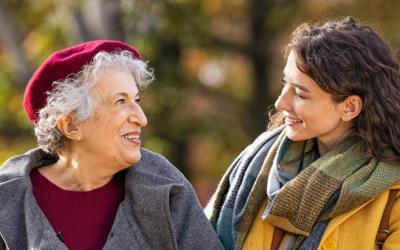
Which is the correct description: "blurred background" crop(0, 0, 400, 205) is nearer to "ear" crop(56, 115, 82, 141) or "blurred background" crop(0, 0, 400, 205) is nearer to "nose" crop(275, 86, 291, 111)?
"nose" crop(275, 86, 291, 111)

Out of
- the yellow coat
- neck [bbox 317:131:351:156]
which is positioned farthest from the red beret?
the yellow coat

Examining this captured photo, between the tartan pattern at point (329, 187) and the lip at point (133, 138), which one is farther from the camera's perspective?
the lip at point (133, 138)

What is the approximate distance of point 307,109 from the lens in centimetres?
358

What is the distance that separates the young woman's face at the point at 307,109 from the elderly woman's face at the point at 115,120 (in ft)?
1.88

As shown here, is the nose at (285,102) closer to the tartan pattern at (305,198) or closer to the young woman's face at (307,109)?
the young woman's face at (307,109)

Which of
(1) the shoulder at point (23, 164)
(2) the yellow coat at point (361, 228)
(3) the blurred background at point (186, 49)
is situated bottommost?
(3) the blurred background at point (186, 49)

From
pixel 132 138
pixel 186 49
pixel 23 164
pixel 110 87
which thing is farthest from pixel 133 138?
pixel 186 49

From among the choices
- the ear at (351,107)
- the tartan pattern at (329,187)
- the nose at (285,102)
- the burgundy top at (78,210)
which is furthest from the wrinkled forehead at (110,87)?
the ear at (351,107)

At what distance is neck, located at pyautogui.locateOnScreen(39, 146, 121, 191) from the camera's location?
3.76 metres

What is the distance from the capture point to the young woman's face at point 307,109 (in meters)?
3.57

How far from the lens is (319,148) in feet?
12.3

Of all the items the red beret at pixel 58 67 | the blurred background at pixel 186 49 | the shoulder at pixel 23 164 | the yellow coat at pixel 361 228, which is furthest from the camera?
the blurred background at pixel 186 49

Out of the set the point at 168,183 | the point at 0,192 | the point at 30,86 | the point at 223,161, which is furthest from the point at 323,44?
the point at 223,161

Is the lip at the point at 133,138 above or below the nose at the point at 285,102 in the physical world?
below
